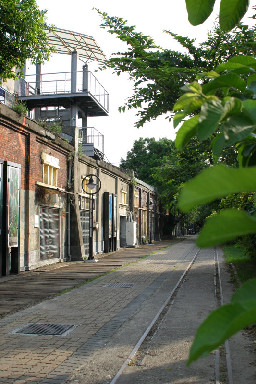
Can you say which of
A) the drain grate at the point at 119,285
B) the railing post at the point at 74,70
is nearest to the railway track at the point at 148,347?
the drain grate at the point at 119,285

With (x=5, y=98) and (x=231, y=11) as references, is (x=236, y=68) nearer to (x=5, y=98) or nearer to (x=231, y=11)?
(x=231, y=11)

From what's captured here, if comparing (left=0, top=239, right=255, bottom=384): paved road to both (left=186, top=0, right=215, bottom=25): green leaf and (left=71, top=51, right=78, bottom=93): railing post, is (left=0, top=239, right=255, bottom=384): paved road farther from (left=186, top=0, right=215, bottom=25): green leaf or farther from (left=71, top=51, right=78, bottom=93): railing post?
(left=71, top=51, right=78, bottom=93): railing post

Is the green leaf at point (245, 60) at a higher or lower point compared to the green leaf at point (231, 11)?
lower

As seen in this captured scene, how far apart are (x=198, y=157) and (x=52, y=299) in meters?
7.82

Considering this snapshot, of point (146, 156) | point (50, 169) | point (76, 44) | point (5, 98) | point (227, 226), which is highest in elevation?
point (76, 44)

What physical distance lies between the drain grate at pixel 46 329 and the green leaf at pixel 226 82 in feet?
20.6

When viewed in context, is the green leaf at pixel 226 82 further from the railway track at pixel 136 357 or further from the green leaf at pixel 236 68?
the railway track at pixel 136 357

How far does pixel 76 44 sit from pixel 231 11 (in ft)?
91.9

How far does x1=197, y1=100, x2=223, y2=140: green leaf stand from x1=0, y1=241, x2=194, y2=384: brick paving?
4.16ft

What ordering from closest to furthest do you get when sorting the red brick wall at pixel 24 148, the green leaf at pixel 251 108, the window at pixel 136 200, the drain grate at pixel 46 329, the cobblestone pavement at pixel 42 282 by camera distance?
the green leaf at pixel 251 108, the drain grate at pixel 46 329, the cobblestone pavement at pixel 42 282, the red brick wall at pixel 24 148, the window at pixel 136 200

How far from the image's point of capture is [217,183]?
490 mm

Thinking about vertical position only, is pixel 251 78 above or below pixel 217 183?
above

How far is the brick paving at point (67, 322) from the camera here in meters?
5.07

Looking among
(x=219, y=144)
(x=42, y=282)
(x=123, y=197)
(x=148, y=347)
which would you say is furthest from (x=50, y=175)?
(x=219, y=144)
